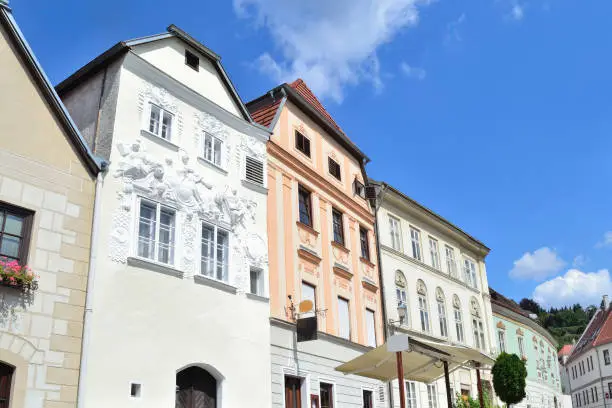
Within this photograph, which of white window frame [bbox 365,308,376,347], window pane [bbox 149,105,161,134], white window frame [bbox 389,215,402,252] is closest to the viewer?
window pane [bbox 149,105,161,134]

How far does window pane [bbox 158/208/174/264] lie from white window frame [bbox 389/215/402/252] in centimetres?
1332

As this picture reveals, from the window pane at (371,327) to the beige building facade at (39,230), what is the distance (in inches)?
482

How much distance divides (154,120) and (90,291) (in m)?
4.95

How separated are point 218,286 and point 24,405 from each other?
18.3 feet

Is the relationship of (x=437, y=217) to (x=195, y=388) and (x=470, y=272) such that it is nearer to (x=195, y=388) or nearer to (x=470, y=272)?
(x=470, y=272)

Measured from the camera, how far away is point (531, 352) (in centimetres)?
3900

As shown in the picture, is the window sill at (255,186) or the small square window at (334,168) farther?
the small square window at (334,168)

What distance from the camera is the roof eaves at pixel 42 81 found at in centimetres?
1290

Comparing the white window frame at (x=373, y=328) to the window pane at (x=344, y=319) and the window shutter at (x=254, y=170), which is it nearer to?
the window pane at (x=344, y=319)

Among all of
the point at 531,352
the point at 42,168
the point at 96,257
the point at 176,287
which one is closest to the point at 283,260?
the point at 176,287

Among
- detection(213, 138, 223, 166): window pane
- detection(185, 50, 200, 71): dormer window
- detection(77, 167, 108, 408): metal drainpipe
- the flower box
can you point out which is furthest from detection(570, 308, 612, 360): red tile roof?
the flower box

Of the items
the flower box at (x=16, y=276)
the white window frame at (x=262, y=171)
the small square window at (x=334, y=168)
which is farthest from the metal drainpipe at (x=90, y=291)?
the small square window at (x=334, y=168)

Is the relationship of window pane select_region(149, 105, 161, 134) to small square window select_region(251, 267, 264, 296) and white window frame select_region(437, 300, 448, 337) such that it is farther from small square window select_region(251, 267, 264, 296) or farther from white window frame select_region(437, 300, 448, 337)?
white window frame select_region(437, 300, 448, 337)

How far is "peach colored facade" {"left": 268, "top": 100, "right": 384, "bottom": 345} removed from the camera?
18906 millimetres
